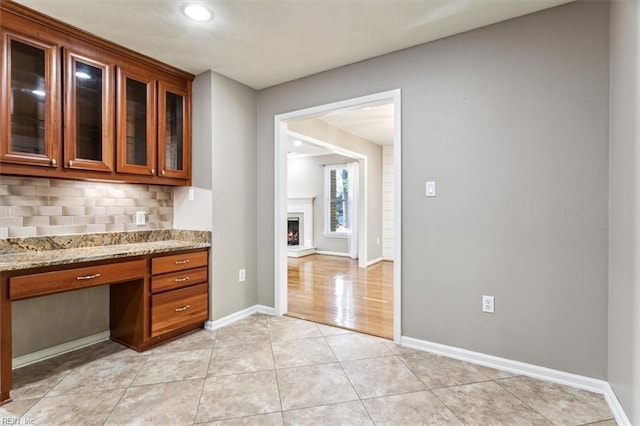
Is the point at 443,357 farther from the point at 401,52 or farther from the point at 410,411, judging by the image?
the point at 401,52

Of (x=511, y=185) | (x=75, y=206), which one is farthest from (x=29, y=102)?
(x=511, y=185)

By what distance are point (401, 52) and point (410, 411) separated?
2.61 metres

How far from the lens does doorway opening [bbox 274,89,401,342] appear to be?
9.37 feet

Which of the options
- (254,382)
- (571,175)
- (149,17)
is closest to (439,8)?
(571,175)

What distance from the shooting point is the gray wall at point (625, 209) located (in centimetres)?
144

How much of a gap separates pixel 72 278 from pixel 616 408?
3.34 metres

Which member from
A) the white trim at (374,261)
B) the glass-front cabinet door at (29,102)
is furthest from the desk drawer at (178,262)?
the white trim at (374,261)

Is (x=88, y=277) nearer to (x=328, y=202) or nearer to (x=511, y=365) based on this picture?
(x=511, y=365)

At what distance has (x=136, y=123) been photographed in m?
2.67

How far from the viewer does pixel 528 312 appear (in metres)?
2.11

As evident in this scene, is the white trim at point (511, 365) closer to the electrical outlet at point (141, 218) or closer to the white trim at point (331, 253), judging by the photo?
the electrical outlet at point (141, 218)

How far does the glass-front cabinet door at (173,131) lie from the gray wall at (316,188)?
4.36 m

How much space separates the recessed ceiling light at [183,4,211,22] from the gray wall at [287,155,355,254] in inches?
199

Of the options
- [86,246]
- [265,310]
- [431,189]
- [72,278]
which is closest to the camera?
[72,278]
